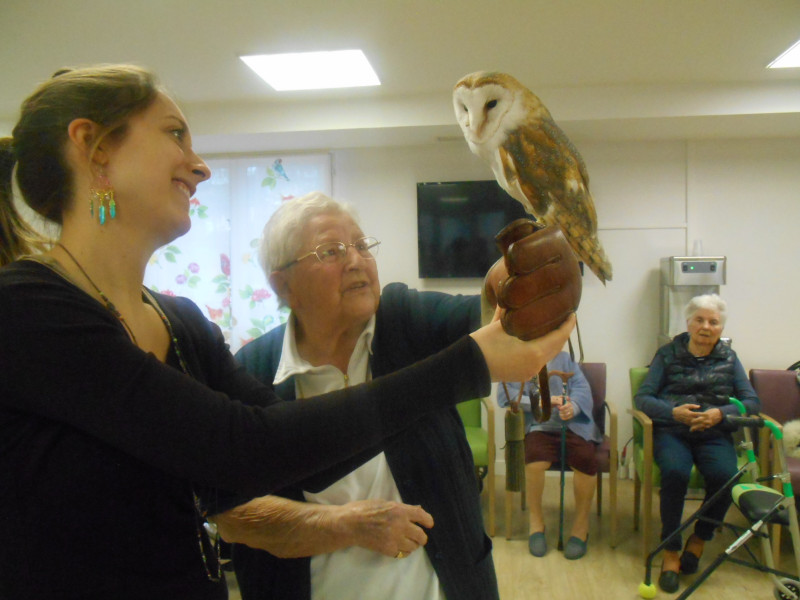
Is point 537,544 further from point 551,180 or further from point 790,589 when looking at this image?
point 551,180

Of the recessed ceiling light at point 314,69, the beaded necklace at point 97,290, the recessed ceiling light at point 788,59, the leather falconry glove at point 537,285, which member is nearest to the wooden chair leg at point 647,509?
the recessed ceiling light at point 788,59

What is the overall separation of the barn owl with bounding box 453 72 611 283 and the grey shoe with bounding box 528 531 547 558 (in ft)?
7.15

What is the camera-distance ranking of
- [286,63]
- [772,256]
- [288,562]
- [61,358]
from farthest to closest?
[772,256] → [286,63] → [288,562] → [61,358]

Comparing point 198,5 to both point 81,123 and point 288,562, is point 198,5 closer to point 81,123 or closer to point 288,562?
point 81,123

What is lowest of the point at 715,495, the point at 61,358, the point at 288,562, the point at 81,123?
the point at 715,495

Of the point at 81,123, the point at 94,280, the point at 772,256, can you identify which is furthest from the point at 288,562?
the point at 772,256

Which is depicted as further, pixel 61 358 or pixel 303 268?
pixel 303 268

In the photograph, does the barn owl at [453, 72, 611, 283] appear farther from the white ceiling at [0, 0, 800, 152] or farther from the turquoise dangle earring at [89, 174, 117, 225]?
the white ceiling at [0, 0, 800, 152]

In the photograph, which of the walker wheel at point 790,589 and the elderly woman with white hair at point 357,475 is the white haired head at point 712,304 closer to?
the walker wheel at point 790,589

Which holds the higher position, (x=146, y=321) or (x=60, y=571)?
(x=146, y=321)

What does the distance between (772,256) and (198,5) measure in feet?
12.2

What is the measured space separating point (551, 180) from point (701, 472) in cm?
235

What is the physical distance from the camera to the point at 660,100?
3072 mm

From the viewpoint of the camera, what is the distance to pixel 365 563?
95cm
